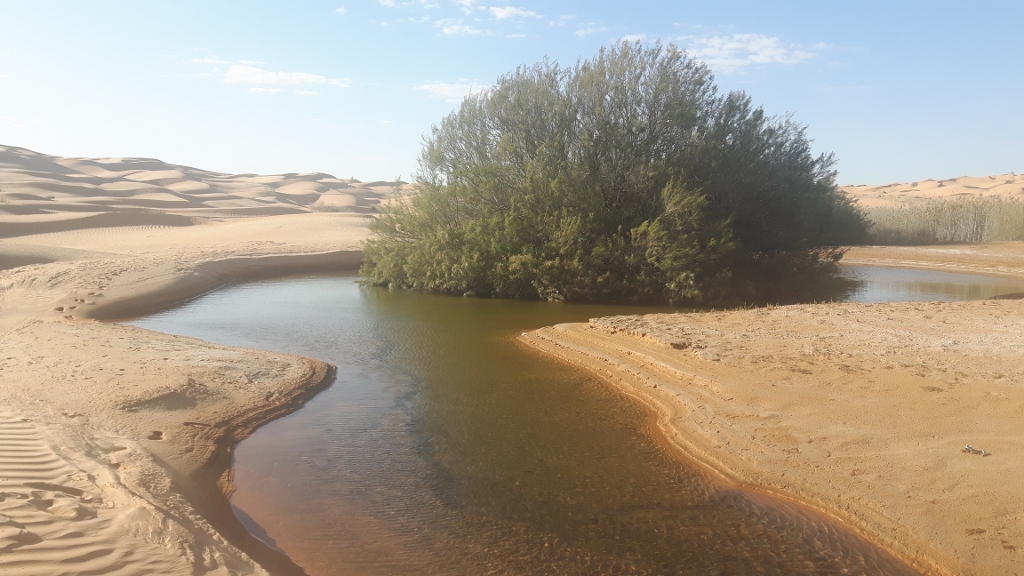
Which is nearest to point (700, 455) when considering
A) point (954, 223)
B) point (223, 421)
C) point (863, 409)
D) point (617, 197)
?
point (863, 409)

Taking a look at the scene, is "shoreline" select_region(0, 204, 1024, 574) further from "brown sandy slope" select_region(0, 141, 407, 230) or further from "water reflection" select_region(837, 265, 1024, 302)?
"brown sandy slope" select_region(0, 141, 407, 230)

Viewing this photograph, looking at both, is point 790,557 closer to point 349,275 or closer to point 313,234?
point 349,275

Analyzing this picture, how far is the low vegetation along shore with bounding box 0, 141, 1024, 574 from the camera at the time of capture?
178 inches

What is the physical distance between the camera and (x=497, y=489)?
6168mm

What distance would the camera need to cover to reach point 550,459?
6.89m

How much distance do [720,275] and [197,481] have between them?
14.1 m

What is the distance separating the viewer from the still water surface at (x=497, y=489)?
16.4ft

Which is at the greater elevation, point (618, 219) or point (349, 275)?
point (618, 219)

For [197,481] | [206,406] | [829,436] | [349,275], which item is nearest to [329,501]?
[197,481]

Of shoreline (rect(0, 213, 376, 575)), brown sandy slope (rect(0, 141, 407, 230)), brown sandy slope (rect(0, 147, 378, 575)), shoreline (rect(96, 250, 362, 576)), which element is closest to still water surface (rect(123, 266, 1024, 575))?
shoreline (rect(96, 250, 362, 576))

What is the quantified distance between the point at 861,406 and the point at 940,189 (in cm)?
7738

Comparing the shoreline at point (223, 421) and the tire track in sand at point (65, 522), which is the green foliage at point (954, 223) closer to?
the shoreline at point (223, 421)

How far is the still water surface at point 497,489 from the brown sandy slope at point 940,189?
189 ft

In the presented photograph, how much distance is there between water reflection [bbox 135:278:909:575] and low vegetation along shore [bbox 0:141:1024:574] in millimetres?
334
